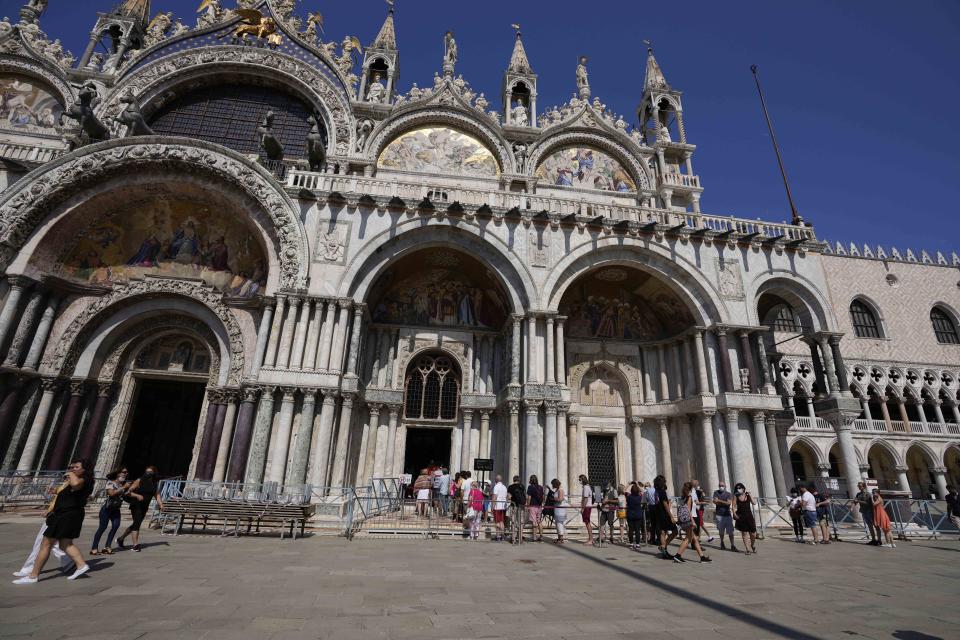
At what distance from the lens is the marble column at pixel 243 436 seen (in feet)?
42.4

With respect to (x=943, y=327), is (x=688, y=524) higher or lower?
lower

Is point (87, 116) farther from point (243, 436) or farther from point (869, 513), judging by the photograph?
point (869, 513)

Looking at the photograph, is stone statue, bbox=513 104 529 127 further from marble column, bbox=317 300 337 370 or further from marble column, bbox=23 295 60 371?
marble column, bbox=23 295 60 371

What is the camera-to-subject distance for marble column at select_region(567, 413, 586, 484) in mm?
16031

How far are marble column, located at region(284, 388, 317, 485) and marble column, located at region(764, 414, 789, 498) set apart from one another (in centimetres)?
1452

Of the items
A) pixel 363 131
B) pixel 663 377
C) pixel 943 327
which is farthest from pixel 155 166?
pixel 943 327

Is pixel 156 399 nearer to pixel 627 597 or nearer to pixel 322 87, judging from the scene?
pixel 322 87

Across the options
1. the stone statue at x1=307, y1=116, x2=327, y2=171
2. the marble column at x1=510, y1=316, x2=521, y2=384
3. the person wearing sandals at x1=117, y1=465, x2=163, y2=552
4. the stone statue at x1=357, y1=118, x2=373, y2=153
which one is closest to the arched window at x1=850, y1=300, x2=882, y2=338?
the marble column at x1=510, y1=316, x2=521, y2=384

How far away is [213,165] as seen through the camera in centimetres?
1484

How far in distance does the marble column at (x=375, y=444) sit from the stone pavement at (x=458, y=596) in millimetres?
6408

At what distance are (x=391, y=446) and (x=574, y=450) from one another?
21.7 feet

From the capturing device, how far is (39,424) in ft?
45.3

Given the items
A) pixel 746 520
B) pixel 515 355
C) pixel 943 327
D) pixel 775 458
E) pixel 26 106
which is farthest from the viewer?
pixel 943 327

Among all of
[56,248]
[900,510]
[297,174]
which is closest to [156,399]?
[56,248]
